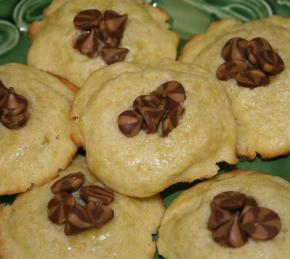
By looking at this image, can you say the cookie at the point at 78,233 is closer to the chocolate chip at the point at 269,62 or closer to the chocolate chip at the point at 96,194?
the chocolate chip at the point at 96,194

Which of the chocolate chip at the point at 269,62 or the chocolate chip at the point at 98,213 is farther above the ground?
the chocolate chip at the point at 269,62

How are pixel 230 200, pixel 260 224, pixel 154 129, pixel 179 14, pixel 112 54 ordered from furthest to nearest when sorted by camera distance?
pixel 179 14 < pixel 112 54 < pixel 154 129 < pixel 230 200 < pixel 260 224

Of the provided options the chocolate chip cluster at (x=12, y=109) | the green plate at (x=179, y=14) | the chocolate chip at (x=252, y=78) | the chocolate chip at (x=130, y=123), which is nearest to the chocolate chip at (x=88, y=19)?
the green plate at (x=179, y=14)

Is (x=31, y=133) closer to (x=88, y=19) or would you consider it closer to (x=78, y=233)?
(x=78, y=233)

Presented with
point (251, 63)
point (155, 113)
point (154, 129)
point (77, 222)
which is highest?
point (251, 63)

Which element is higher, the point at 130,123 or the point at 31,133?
the point at 130,123

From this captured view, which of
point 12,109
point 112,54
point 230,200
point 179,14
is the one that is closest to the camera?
point 230,200

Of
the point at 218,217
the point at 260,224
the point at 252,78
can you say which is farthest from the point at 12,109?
the point at 260,224

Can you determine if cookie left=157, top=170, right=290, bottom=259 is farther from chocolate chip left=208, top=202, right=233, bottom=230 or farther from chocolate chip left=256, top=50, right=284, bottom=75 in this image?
chocolate chip left=256, top=50, right=284, bottom=75
